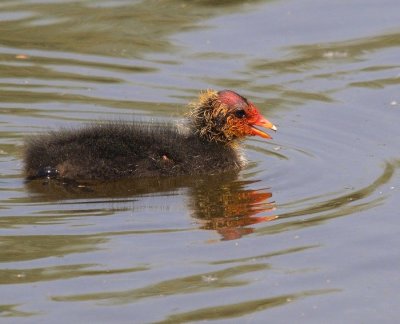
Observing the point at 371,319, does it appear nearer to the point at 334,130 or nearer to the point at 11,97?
the point at 334,130

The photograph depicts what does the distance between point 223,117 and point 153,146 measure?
0.93 meters

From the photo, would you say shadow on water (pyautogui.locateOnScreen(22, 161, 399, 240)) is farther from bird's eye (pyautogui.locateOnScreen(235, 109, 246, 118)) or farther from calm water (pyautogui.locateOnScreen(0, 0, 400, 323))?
bird's eye (pyautogui.locateOnScreen(235, 109, 246, 118))

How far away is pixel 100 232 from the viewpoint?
8961 mm

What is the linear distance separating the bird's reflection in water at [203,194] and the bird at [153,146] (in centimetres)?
9

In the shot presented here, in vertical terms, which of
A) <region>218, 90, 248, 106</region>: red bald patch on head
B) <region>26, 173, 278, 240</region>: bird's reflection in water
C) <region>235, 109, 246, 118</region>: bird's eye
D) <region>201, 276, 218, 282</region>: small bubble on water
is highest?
<region>218, 90, 248, 106</region>: red bald patch on head

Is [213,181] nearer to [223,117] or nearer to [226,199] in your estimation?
[226,199]

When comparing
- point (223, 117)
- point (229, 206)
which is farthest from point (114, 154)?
point (223, 117)

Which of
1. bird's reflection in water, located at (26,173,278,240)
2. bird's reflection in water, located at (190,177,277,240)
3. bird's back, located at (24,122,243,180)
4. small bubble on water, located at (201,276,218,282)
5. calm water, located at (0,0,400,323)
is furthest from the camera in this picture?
bird's back, located at (24,122,243,180)

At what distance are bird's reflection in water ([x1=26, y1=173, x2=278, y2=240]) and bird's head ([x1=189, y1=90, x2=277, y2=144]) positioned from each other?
547 mm

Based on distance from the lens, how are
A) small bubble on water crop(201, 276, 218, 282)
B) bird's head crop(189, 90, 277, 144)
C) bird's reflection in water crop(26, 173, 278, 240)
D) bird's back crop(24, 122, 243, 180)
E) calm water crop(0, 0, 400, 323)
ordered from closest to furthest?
calm water crop(0, 0, 400, 323)
small bubble on water crop(201, 276, 218, 282)
bird's reflection in water crop(26, 173, 278, 240)
bird's back crop(24, 122, 243, 180)
bird's head crop(189, 90, 277, 144)

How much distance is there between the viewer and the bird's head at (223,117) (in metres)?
11.2

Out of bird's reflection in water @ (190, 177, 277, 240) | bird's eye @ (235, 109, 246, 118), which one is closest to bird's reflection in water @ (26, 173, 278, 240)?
bird's reflection in water @ (190, 177, 277, 240)

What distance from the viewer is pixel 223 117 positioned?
11234mm

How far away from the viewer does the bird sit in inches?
406
